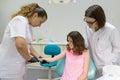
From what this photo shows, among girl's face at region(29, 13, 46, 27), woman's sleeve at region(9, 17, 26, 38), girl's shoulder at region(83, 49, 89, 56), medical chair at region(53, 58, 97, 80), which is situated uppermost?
girl's face at region(29, 13, 46, 27)

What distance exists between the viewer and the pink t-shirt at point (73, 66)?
1913mm

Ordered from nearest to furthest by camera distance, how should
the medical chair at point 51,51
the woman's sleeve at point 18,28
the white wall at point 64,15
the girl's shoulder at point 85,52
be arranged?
1. the woman's sleeve at point 18,28
2. the girl's shoulder at point 85,52
3. the medical chair at point 51,51
4. the white wall at point 64,15

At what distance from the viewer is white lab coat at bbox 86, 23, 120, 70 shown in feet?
6.36

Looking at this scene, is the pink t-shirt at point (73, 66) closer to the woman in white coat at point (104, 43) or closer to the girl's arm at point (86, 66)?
the girl's arm at point (86, 66)

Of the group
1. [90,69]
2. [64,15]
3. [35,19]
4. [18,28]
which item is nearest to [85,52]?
[90,69]

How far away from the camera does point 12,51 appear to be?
1.83 metres

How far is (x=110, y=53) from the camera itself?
2.00 metres

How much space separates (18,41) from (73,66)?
577mm

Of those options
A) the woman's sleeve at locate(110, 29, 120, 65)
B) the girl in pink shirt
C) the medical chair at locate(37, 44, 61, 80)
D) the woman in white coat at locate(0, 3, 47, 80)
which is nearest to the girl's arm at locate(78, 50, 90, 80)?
the girl in pink shirt

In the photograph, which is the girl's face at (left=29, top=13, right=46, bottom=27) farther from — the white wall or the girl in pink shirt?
the white wall

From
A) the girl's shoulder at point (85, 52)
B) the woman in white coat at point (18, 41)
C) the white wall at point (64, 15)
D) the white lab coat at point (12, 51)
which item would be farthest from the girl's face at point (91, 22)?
the white wall at point (64, 15)

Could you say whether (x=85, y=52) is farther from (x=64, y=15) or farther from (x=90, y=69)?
(x=64, y=15)

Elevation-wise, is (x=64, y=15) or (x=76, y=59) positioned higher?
(x=64, y=15)

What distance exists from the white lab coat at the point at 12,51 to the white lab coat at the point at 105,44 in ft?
2.00
